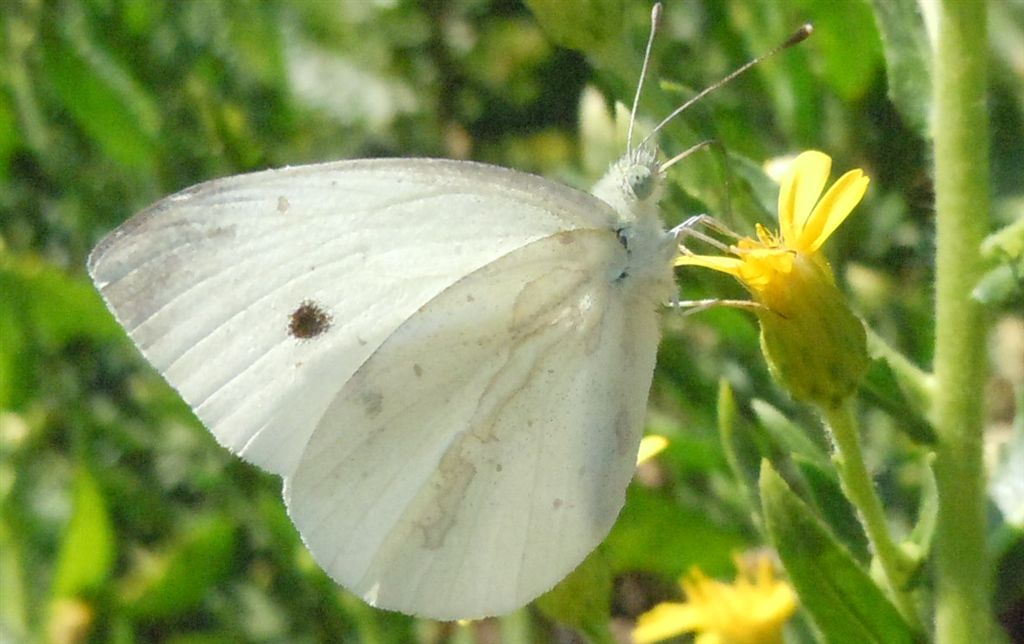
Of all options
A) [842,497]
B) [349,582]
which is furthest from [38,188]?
[842,497]

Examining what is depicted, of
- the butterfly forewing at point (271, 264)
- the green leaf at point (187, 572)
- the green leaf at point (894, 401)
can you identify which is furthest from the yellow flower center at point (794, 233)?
the green leaf at point (187, 572)

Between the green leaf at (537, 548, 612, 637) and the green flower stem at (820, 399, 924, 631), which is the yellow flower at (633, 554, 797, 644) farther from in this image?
the green flower stem at (820, 399, 924, 631)

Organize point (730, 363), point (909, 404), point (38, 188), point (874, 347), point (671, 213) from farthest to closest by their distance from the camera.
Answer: point (38, 188) < point (730, 363) < point (671, 213) < point (874, 347) < point (909, 404)

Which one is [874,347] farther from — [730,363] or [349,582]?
[730,363]

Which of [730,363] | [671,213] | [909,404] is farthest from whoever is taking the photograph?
[730,363]

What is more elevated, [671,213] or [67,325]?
[67,325]

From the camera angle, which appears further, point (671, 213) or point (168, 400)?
point (168, 400)

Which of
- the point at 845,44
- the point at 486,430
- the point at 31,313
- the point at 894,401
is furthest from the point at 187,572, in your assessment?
the point at 894,401
